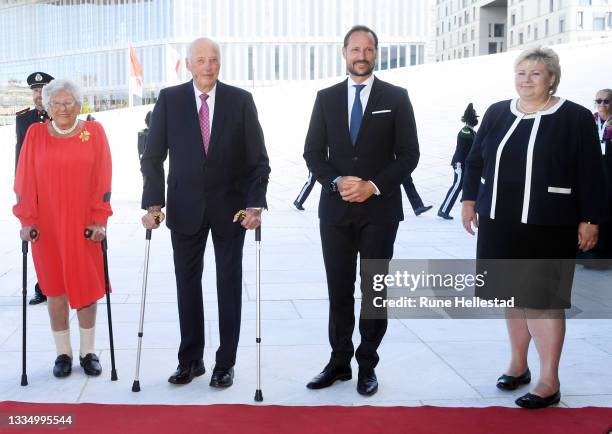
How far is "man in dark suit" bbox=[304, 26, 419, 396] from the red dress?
1189 millimetres

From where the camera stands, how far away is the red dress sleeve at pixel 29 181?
432 centimetres

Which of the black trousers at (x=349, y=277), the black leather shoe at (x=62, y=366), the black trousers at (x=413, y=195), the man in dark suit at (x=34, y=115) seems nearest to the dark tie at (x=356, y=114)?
the black trousers at (x=349, y=277)

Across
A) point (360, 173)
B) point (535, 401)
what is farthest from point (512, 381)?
point (360, 173)

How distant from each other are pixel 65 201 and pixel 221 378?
4.12ft

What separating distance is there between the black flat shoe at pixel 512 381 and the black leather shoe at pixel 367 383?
63 centimetres

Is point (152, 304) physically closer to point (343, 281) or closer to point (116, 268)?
point (116, 268)

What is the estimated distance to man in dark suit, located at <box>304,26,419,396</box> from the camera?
4.02 metres

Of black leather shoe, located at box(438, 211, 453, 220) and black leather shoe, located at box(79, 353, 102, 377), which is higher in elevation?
black leather shoe, located at box(438, 211, 453, 220)

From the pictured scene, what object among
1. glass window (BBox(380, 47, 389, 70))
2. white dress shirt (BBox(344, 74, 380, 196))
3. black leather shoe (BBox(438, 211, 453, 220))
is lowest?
black leather shoe (BBox(438, 211, 453, 220))

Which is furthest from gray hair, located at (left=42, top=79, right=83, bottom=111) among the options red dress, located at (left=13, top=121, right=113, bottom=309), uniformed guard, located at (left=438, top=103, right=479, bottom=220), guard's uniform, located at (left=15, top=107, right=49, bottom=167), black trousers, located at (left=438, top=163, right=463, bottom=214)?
black trousers, located at (left=438, top=163, right=463, bottom=214)

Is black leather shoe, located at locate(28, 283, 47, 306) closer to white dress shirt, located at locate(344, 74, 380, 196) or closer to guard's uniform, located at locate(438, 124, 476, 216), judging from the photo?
white dress shirt, located at locate(344, 74, 380, 196)

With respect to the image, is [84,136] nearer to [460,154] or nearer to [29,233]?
[29,233]

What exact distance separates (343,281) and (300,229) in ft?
22.9

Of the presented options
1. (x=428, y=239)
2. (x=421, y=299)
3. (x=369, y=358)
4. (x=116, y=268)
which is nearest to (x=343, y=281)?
(x=369, y=358)
